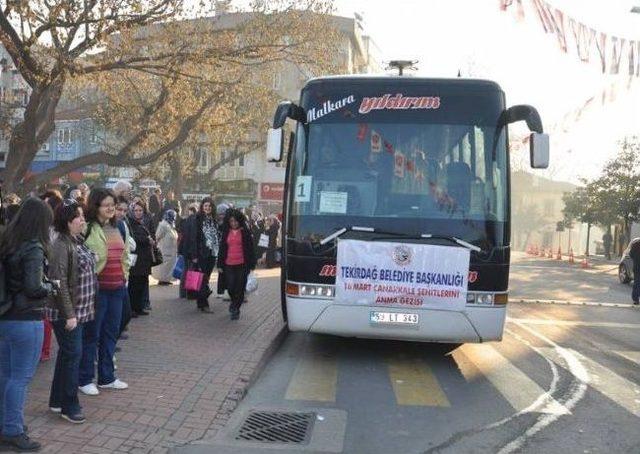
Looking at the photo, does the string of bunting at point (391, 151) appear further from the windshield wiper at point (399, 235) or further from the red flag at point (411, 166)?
the windshield wiper at point (399, 235)

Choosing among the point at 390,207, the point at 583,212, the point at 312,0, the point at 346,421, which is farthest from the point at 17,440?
the point at 583,212

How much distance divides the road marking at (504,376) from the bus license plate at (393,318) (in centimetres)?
89

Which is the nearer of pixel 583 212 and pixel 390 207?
pixel 390 207

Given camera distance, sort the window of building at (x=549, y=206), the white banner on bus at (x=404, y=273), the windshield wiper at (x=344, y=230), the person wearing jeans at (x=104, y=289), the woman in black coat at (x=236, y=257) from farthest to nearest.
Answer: the window of building at (x=549, y=206) → the woman in black coat at (x=236, y=257) → the windshield wiper at (x=344, y=230) → the white banner on bus at (x=404, y=273) → the person wearing jeans at (x=104, y=289)

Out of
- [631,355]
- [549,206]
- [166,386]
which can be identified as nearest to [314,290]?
[166,386]

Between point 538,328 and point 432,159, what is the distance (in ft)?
16.2

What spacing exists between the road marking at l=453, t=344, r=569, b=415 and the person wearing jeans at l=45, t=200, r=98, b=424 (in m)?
3.80

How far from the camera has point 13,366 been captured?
4.16 metres

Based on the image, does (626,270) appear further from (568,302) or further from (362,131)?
(362,131)

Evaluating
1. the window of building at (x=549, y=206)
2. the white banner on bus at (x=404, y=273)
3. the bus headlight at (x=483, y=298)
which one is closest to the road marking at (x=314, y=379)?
the white banner on bus at (x=404, y=273)

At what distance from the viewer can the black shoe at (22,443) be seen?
4.14 m

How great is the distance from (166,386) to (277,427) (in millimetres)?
1169

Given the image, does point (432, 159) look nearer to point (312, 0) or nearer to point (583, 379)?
point (583, 379)

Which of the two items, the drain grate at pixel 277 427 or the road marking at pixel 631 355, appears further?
the road marking at pixel 631 355
